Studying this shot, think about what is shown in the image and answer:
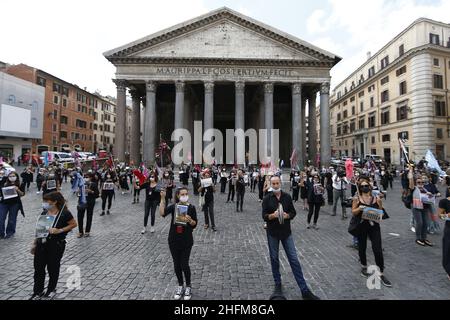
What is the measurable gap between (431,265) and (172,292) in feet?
18.3

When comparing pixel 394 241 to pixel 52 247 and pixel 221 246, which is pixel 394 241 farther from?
pixel 52 247

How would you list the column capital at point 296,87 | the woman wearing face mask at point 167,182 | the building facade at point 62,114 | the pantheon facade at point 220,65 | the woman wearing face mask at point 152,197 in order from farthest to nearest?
the building facade at point 62,114 < the column capital at point 296,87 < the pantheon facade at point 220,65 < the woman wearing face mask at point 167,182 < the woman wearing face mask at point 152,197

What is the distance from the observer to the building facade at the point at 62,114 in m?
42.5

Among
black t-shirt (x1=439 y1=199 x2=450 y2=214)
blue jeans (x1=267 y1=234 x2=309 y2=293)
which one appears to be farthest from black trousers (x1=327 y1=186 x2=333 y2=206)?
blue jeans (x1=267 y1=234 x2=309 y2=293)

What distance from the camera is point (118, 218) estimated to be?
979 cm

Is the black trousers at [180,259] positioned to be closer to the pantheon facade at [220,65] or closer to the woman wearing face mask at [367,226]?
the woman wearing face mask at [367,226]

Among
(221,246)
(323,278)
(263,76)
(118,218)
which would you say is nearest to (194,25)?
(263,76)

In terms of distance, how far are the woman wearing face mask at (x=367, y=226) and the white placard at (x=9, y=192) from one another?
901cm

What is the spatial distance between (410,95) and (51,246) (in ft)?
134

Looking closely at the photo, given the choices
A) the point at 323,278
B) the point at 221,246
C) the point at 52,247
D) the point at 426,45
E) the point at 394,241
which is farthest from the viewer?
the point at 426,45

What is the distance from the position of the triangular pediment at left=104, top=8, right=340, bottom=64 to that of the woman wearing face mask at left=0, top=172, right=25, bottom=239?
77.4 feet

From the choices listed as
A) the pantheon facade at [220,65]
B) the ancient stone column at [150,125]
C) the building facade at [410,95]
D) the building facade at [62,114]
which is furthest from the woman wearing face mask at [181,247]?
the building facade at [62,114]

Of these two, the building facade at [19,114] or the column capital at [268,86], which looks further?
the building facade at [19,114]

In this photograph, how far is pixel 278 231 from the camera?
4.20m
